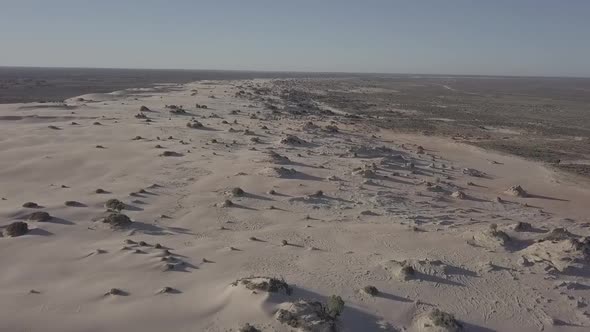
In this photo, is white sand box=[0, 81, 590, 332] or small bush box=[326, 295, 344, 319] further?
white sand box=[0, 81, 590, 332]

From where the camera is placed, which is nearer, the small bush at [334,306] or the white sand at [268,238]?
the small bush at [334,306]

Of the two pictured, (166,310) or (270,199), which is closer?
(166,310)

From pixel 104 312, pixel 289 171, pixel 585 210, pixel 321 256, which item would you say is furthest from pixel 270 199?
pixel 585 210

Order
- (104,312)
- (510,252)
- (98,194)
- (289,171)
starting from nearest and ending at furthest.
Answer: (104,312) < (510,252) < (98,194) < (289,171)

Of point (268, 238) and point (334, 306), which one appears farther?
point (268, 238)

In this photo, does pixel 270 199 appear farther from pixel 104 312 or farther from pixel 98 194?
pixel 104 312

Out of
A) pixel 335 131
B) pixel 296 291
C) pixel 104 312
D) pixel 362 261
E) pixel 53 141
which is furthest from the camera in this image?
pixel 335 131

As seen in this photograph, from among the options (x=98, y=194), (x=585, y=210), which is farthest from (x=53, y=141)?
(x=585, y=210)

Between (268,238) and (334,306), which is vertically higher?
(334,306)
